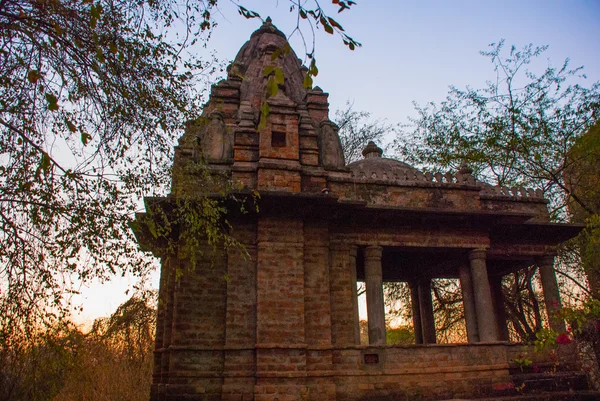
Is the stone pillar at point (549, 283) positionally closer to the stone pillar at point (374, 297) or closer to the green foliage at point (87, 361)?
the stone pillar at point (374, 297)

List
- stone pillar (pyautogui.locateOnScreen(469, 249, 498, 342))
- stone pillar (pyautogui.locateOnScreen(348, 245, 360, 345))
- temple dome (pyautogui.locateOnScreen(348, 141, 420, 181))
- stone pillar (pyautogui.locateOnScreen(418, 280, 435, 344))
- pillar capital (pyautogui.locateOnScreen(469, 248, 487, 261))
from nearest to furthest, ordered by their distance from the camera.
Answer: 1. stone pillar (pyautogui.locateOnScreen(348, 245, 360, 345))
2. stone pillar (pyautogui.locateOnScreen(469, 249, 498, 342))
3. pillar capital (pyautogui.locateOnScreen(469, 248, 487, 261))
4. temple dome (pyautogui.locateOnScreen(348, 141, 420, 181))
5. stone pillar (pyautogui.locateOnScreen(418, 280, 435, 344))

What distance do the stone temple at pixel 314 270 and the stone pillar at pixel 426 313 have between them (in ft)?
6.44

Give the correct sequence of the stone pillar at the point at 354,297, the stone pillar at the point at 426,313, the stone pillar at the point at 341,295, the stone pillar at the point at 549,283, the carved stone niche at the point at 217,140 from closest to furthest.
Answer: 1. the stone pillar at the point at 341,295
2. the stone pillar at the point at 354,297
3. the carved stone niche at the point at 217,140
4. the stone pillar at the point at 549,283
5. the stone pillar at the point at 426,313

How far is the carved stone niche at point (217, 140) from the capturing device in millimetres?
11352

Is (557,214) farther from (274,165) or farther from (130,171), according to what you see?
(130,171)

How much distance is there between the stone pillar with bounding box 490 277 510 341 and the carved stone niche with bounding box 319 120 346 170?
6.35 metres

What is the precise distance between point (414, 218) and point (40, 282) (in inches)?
315

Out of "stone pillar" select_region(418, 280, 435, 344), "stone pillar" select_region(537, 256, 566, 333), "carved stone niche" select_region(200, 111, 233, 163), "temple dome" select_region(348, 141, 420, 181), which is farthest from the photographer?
"stone pillar" select_region(418, 280, 435, 344)

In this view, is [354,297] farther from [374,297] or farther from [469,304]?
[469,304]

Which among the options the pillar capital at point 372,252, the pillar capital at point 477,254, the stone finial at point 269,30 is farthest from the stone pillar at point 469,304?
the stone finial at point 269,30

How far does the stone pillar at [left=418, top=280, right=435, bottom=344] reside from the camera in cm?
1437

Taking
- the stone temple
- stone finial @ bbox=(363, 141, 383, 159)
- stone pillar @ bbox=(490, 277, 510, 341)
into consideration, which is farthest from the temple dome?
stone pillar @ bbox=(490, 277, 510, 341)

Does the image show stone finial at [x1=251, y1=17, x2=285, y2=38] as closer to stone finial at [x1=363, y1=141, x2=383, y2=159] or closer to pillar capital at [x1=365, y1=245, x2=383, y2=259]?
stone finial at [x1=363, y1=141, x2=383, y2=159]

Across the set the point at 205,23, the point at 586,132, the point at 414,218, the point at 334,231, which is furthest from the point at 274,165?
the point at 586,132
